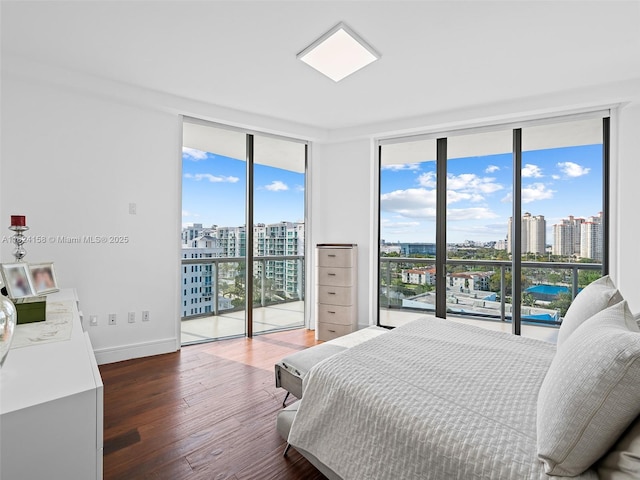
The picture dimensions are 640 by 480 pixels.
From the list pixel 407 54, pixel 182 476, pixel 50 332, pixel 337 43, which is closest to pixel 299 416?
pixel 182 476

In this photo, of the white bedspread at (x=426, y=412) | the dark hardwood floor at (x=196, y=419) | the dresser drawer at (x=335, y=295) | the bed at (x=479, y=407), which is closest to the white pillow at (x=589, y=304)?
the bed at (x=479, y=407)

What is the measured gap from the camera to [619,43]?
2375mm

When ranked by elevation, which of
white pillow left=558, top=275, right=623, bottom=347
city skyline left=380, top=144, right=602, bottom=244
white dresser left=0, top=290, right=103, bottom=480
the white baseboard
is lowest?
the white baseboard

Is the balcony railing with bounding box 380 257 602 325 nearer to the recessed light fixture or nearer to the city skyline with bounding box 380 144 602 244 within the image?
the city skyline with bounding box 380 144 602 244

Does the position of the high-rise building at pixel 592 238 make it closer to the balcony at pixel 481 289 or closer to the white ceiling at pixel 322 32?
the balcony at pixel 481 289

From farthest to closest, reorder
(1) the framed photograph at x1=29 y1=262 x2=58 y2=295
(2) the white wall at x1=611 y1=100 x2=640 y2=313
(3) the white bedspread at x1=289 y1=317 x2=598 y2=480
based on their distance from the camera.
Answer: (2) the white wall at x1=611 y1=100 x2=640 y2=313 < (1) the framed photograph at x1=29 y1=262 x2=58 y2=295 < (3) the white bedspread at x1=289 y1=317 x2=598 y2=480

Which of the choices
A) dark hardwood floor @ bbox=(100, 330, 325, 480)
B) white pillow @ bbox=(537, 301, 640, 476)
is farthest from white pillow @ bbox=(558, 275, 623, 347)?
dark hardwood floor @ bbox=(100, 330, 325, 480)

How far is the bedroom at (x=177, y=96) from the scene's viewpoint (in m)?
2.14

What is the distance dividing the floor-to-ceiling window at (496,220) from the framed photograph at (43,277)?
3.46 metres

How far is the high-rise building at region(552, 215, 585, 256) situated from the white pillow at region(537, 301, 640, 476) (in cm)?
309

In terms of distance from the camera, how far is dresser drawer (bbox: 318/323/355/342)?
4.03 metres

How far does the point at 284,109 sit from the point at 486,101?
212 cm

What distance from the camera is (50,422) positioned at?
2.71ft

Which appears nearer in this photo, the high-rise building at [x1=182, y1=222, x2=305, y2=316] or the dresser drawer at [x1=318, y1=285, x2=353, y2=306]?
the high-rise building at [x1=182, y1=222, x2=305, y2=316]
